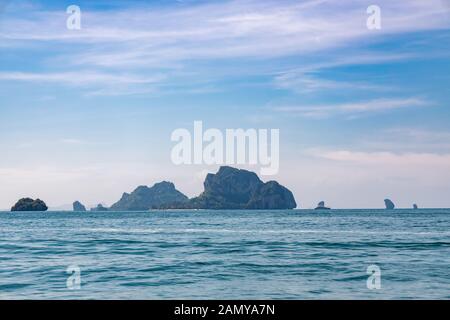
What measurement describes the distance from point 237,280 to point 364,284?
6.17 metres

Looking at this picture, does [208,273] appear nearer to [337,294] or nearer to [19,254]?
[337,294]

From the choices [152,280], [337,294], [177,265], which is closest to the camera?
[337,294]

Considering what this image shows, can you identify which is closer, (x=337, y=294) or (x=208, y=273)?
(x=337, y=294)

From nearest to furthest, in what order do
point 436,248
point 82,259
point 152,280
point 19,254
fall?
point 152,280
point 82,259
point 19,254
point 436,248

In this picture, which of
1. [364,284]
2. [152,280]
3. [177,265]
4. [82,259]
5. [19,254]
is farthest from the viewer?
[19,254]

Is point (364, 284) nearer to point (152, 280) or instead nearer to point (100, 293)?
point (152, 280)

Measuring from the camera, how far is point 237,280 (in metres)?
26.1

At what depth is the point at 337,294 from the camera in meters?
21.7

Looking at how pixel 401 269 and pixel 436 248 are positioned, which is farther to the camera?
pixel 436 248
